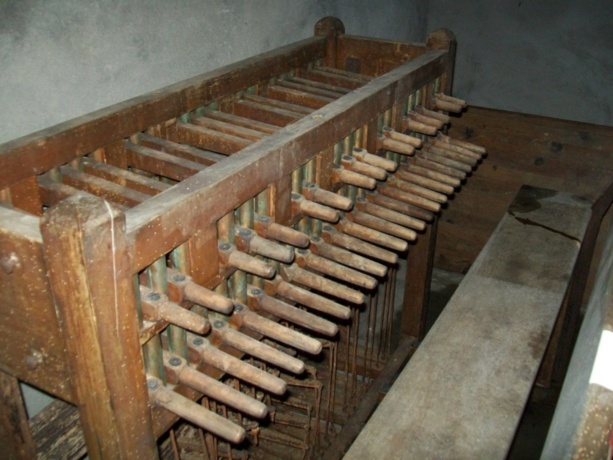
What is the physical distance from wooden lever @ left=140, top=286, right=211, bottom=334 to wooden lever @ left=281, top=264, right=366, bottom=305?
563mm

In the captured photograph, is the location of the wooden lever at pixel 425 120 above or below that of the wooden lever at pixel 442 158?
above

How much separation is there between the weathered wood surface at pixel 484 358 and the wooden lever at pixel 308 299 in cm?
56

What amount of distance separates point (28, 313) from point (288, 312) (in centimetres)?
80

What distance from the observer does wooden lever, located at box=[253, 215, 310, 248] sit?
6.82ft

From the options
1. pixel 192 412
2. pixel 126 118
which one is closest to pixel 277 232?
pixel 192 412

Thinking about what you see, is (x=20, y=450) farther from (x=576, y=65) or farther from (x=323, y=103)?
(x=576, y=65)

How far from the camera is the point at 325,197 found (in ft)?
7.75

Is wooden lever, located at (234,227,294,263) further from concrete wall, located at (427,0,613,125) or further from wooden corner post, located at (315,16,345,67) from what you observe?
concrete wall, located at (427,0,613,125)

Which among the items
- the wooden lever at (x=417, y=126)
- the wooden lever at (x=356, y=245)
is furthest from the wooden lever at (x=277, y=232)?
the wooden lever at (x=417, y=126)

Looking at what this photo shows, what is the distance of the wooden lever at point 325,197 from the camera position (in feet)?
7.50

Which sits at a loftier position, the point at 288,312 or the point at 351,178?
the point at 351,178

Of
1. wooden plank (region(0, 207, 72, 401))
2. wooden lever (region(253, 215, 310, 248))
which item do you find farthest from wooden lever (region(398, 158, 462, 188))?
wooden plank (region(0, 207, 72, 401))

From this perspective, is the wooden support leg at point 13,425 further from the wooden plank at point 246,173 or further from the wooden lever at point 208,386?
the wooden plank at point 246,173

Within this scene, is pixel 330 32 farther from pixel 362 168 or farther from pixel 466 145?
pixel 362 168
